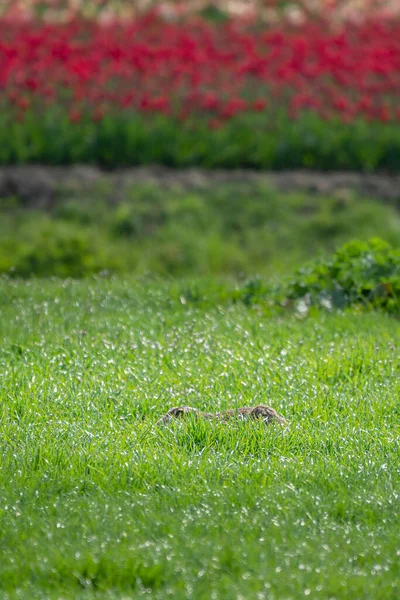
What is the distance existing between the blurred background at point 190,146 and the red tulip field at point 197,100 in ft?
0.06

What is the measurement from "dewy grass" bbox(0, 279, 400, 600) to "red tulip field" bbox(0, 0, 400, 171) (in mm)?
4421

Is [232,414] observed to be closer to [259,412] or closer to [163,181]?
[259,412]

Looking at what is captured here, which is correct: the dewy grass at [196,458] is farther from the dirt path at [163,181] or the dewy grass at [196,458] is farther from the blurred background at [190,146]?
the dirt path at [163,181]

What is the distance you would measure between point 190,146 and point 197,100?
69cm

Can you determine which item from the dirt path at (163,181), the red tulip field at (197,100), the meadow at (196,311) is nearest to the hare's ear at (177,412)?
the meadow at (196,311)

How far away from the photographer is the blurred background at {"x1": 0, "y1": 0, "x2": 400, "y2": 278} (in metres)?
8.55

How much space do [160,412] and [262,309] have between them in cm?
187

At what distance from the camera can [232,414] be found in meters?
4.25

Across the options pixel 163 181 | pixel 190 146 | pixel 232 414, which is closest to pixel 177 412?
pixel 232 414

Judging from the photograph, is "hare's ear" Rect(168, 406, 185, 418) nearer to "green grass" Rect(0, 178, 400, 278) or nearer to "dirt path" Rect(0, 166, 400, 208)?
"green grass" Rect(0, 178, 400, 278)

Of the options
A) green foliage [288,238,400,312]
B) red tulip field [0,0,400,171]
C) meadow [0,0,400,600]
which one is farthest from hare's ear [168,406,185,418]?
red tulip field [0,0,400,171]

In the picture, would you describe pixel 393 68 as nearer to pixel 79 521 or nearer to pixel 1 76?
pixel 1 76

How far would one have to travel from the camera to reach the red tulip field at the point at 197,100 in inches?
397

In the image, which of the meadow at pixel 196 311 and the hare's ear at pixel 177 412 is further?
the hare's ear at pixel 177 412
